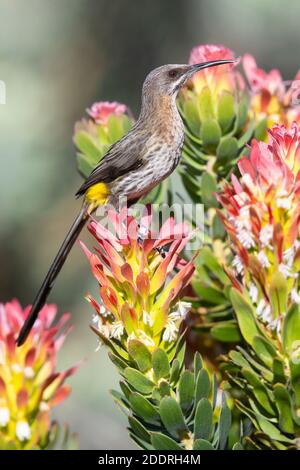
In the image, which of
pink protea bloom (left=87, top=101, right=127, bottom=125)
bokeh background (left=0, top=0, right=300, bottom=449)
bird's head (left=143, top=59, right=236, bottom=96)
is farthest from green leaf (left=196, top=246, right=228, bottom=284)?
bokeh background (left=0, top=0, right=300, bottom=449)

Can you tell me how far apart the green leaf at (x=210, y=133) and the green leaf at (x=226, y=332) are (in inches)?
13.5

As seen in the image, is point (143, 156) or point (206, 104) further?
point (143, 156)

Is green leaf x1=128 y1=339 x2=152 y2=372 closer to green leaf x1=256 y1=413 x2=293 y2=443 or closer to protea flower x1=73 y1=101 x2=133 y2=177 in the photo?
green leaf x1=256 y1=413 x2=293 y2=443

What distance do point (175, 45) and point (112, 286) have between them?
2.14m

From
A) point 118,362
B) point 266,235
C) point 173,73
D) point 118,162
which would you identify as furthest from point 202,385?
point 173,73

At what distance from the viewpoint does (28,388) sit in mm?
1275

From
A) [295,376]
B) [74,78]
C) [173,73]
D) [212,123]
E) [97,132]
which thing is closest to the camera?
[295,376]

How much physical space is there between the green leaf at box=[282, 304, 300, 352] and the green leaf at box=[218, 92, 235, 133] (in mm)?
497

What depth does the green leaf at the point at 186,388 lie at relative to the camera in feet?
3.76

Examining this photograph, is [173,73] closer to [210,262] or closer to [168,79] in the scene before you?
[168,79]

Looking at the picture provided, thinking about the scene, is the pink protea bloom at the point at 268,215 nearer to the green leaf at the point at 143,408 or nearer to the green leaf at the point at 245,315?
the green leaf at the point at 245,315

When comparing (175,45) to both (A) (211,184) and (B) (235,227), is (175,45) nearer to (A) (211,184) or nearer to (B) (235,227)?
(A) (211,184)

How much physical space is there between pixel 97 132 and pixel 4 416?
69 cm

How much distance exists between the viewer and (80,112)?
130 inches
